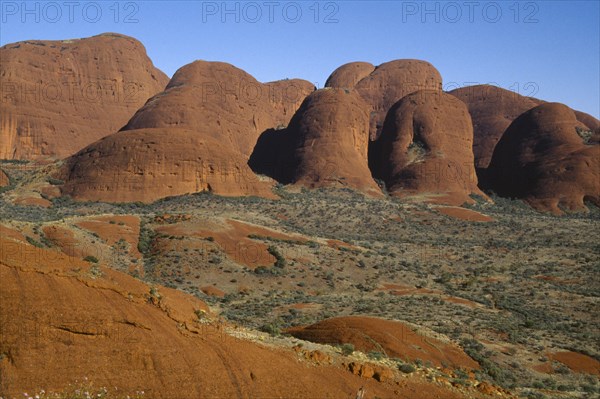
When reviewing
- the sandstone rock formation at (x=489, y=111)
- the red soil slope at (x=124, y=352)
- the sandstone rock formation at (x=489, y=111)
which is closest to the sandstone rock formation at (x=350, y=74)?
the sandstone rock formation at (x=489, y=111)

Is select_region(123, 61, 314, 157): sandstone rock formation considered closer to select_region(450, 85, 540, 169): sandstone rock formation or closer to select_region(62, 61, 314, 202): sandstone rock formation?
select_region(62, 61, 314, 202): sandstone rock formation

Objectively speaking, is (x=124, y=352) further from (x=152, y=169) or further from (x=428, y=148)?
(x=428, y=148)

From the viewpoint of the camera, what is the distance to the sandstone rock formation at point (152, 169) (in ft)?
155

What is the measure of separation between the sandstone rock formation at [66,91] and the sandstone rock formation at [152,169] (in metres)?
26.7

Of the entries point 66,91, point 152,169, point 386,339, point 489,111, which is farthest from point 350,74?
point 386,339

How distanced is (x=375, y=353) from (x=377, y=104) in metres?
80.9

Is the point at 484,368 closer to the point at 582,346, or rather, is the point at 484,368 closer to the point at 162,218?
the point at 582,346

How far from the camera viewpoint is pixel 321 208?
49375 mm

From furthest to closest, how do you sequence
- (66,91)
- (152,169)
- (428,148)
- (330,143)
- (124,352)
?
(66,91) → (428,148) → (330,143) → (152,169) → (124,352)

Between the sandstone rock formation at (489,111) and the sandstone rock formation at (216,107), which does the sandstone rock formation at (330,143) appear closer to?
the sandstone rock formation at (216,107)

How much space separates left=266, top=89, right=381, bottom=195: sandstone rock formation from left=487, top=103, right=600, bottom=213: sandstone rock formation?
1835 centimetres

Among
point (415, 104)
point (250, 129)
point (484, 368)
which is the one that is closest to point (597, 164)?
point (415, 104)

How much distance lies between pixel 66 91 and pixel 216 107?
24.8 meters

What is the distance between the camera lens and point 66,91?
80.6 meters
